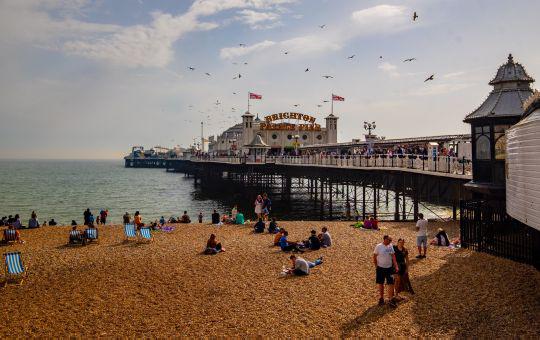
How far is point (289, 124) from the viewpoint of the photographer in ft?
222

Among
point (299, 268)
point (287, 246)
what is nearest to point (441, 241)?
point (287, 246)

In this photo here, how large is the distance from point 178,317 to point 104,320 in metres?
1.58

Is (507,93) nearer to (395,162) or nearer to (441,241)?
(441,241)

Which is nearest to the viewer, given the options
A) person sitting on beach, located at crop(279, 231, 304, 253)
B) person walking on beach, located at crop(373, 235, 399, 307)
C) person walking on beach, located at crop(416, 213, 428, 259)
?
person walking on beach, located at crop(373, 235, 399, 307)

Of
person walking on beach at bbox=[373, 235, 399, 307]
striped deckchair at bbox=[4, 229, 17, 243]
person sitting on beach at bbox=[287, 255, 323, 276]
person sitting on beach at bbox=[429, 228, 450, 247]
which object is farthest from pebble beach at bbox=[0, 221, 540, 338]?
striped deckchair at bbox=[4, 229, 17, 243]

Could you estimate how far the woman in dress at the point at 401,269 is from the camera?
30.1 ft

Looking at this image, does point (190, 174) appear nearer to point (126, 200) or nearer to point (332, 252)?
point (126, 200)

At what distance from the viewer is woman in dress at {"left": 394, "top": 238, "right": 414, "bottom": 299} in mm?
9172

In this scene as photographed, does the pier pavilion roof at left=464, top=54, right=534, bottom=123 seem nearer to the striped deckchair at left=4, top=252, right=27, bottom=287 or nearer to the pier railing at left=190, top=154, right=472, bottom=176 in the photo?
the pier railing at left=190, top=154, right=472, bottom=176

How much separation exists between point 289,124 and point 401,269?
194ft

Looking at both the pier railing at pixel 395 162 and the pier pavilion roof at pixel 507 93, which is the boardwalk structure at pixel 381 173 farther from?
the pier pavilion roof at pixel 507 93

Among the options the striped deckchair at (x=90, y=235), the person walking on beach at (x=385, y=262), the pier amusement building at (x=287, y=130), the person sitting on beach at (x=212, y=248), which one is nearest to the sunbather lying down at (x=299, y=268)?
the person walking on beach at (x=385, y=262)

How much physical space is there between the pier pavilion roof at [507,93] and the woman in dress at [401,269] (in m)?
6.71

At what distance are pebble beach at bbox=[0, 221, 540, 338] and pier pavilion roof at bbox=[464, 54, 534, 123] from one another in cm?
457
